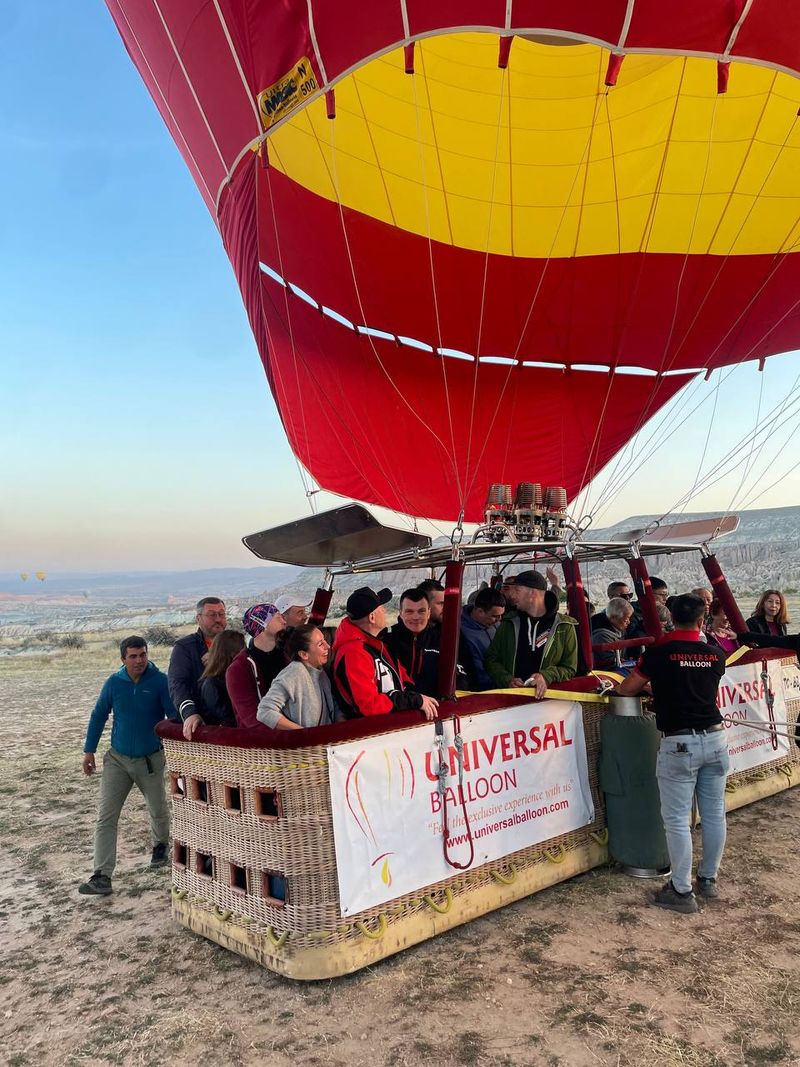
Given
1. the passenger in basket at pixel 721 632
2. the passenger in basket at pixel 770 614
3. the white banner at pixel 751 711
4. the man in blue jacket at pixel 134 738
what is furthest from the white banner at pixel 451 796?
the passenger in basket at pixel 770 614

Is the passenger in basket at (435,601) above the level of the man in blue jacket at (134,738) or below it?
above

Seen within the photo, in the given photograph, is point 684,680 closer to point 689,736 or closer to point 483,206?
point 689,736

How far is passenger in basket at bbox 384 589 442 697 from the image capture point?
494 centimetres

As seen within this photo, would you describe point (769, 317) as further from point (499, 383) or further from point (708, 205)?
point (499, 383)

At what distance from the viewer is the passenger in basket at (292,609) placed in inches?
197

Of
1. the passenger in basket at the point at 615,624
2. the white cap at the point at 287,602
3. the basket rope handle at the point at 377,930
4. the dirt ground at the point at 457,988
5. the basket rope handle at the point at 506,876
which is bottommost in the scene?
the dirt ground at the point at 457,988

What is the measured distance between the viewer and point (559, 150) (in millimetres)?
9164

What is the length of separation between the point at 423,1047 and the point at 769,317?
10397 millimetres

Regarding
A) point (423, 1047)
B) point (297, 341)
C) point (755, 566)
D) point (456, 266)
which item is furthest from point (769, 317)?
point (755, 566)

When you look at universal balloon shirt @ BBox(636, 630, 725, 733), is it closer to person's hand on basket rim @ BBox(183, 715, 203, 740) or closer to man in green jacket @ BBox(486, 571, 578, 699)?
man in green jacket @ BBox(486, 571, 578, 699)

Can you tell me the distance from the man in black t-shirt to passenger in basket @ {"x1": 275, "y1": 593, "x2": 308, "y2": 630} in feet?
7.12

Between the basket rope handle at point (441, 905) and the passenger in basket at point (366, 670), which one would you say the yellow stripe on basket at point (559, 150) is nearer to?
the passenger in basket at point (366, 670)

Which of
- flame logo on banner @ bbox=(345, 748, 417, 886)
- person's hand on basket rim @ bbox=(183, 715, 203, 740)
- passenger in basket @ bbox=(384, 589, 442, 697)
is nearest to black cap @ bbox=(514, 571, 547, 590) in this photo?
passenger in basket @ bbox=(384, 589, 442, 697)

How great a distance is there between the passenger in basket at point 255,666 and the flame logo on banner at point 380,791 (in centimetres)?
64
